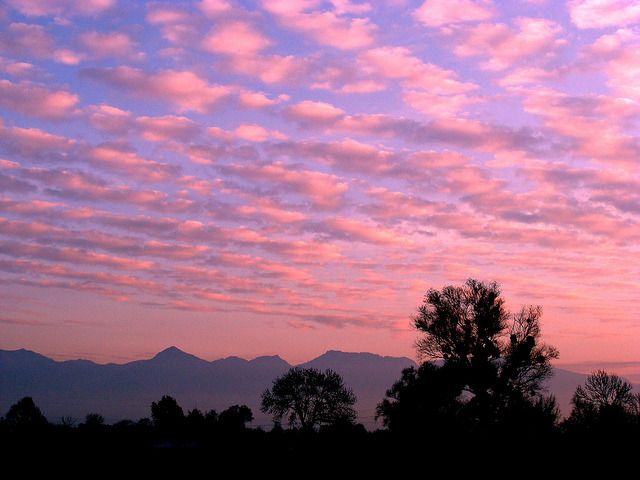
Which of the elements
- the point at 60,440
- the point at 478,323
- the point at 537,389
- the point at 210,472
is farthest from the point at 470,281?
the point at 60,440

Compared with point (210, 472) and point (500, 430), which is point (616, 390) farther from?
point (210, 472)

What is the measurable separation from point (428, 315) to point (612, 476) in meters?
17.4

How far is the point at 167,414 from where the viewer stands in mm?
125312

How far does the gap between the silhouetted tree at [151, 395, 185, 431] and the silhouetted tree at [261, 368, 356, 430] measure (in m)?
21.8

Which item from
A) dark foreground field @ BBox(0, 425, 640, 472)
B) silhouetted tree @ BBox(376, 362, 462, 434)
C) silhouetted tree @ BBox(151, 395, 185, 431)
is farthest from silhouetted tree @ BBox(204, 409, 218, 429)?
silhouetted tree @ BBox(376, 362, 462, 434)

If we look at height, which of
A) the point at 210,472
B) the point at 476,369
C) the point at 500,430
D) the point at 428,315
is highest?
the point at 428,315

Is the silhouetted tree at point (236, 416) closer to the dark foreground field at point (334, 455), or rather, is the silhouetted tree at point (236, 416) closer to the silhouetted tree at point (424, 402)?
the dark foreground field at point (334, 455)

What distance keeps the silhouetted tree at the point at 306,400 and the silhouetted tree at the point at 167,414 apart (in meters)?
21.8

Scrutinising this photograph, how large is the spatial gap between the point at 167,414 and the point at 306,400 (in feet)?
102

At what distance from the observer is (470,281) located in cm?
5831

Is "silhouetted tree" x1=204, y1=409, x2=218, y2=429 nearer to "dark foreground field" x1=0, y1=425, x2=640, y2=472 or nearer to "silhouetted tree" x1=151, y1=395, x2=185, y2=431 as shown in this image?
"silhouetted tree" x1=151, y1=395, x2=185, y2=431

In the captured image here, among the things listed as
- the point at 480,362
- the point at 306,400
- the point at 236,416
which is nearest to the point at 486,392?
the point at 480,362

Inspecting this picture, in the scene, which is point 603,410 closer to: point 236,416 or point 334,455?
point 334,455

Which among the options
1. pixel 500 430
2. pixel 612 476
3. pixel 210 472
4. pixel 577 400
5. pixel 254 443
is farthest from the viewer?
pixel 254 443
